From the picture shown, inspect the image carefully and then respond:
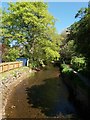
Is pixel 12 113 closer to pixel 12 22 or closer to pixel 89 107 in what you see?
pixel 89 107

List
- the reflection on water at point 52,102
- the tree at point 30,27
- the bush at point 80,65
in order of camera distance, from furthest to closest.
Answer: the tree at point 30,27 < the bush at point 80,65 < the reflection on water at point 52,102

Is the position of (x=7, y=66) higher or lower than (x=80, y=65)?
lower

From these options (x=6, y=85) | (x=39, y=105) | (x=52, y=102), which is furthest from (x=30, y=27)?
(x=39, y=105)

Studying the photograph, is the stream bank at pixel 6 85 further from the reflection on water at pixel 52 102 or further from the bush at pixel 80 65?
the bush at pixel 80 65

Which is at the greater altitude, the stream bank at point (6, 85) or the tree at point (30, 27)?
the tree at point (30, 27)

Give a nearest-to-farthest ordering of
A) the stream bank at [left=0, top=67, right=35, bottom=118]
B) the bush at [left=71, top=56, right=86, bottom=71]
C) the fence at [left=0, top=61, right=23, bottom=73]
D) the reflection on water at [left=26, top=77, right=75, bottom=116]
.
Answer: the reflection on water at [left=26, top=77, right=75, bottom=116] → the stream bank at [left=0, top=67, right=35, bottom=118] → the bush at [left=71, top=56, right=86, bottom=71] → the fence at [left=0, top=61, right=23, bottom=73]

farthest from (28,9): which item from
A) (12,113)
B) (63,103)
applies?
(12,113)

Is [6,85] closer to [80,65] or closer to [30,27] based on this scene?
[80,65]

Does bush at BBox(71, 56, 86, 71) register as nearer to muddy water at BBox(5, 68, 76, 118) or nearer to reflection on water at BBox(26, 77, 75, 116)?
reflection on water at BBox(26, 77, 75, 116)

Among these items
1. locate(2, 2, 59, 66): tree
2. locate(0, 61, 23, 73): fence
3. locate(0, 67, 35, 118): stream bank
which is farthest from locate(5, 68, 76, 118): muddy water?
locate(2, 2, 59, 66): tree

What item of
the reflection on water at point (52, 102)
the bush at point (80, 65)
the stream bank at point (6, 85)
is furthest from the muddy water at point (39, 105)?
the bush at point (80, 65)

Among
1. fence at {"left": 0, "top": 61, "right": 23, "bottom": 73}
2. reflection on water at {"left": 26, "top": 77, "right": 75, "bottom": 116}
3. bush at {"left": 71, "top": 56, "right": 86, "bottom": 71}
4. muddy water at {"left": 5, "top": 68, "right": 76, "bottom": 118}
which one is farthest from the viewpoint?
fence at {"left": 0, "top": 61, "right": 23, "bottom": 73}

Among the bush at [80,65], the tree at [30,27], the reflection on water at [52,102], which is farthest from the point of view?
the tree at [30,27]

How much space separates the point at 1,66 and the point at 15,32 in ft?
62.2
